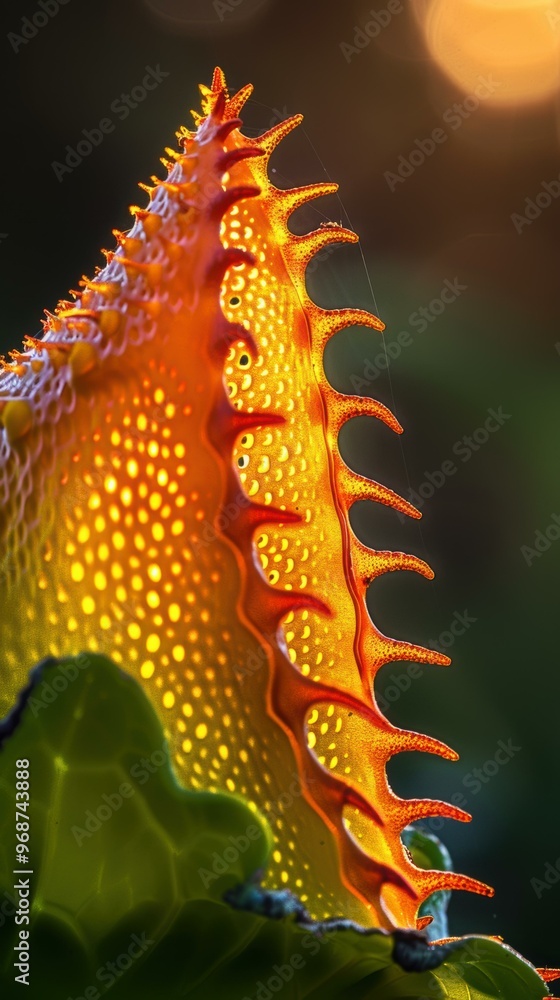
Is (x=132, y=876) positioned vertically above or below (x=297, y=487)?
below

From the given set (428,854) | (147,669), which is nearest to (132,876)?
(147,669)

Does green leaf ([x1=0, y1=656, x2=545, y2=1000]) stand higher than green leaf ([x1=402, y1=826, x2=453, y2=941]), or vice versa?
green leaf ([x1=402, y1=826, x2=453, y2=941])

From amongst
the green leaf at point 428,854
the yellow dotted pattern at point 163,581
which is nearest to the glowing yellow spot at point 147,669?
the yellow dotted pattern at point 163,581

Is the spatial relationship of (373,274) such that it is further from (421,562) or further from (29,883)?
(29,883)

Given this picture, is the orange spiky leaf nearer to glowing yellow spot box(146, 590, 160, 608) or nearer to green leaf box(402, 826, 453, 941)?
glowing yellow spot box(146, 590, 160, 608)

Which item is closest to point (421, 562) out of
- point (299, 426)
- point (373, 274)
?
point (299, 426)

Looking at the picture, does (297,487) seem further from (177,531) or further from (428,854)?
(428,854)

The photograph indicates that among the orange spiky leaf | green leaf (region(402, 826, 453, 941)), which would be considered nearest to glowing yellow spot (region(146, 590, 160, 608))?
the orange spiky leaf

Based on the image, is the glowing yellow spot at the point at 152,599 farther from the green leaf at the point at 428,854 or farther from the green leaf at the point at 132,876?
the green leaf at the point at 428,854
